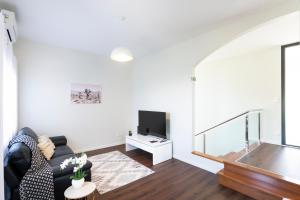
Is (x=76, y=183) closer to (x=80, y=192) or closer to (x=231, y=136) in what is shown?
(x=80, y=192)

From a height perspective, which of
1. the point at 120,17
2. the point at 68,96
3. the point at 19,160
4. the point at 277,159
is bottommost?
the point at 277,159

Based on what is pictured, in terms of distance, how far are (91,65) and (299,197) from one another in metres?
4.98

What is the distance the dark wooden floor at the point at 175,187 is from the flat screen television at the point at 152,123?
0.89 meters

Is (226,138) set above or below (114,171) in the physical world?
above

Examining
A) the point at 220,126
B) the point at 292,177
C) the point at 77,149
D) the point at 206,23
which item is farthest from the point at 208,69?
the point at 77,149

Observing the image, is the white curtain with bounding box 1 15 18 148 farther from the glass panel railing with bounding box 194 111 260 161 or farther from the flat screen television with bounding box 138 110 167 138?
the glass panel railing with bounding box 194 111 260 161

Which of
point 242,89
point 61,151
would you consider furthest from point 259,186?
point 61,151

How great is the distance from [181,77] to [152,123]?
1.46m

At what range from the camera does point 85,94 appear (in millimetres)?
4383

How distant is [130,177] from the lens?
2945 mm

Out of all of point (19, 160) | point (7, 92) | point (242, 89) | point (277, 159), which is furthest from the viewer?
point (242, 89)

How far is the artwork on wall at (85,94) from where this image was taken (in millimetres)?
4208

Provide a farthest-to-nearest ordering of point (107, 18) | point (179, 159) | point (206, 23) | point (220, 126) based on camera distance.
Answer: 1. point (220, 126)
2. point (179, 159)
3. point (206, 23)
4. point (107, 18)

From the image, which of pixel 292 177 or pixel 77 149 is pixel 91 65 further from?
pixel 292 177
